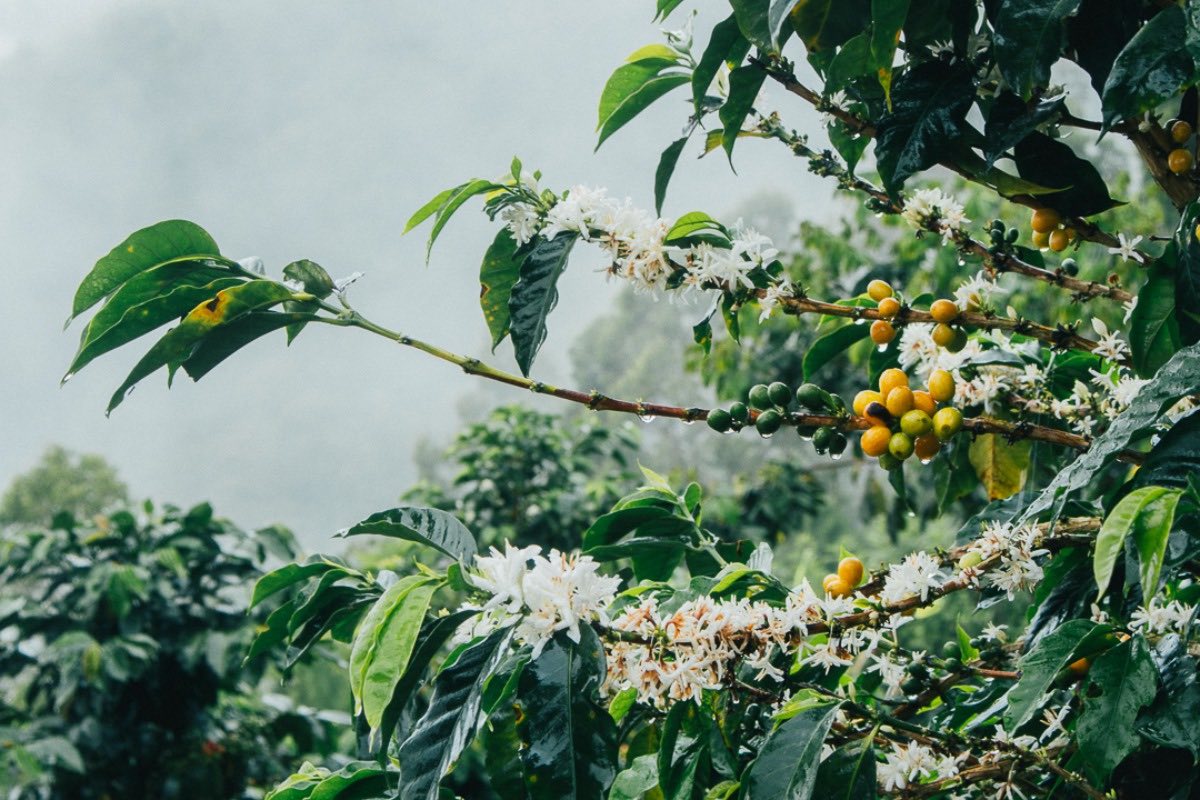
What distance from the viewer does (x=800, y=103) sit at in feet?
2.63

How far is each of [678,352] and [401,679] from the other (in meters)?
22.4

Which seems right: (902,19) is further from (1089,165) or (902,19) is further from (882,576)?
(882,576)

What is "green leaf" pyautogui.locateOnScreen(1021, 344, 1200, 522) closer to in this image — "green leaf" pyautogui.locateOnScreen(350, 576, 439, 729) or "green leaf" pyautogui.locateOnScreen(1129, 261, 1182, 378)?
"green leaf" pyautogui.locateOnScreen(1129, 261, 1182, 378)

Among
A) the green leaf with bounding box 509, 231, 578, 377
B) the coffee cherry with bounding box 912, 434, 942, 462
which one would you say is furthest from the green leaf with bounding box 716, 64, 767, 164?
the coffee cherry with bounding box 912, 434, 942, 462

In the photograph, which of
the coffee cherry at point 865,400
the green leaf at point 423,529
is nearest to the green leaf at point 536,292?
the green leaf at point 423,529

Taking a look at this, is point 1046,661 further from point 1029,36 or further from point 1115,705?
point 1029,36

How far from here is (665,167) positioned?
2.59ft

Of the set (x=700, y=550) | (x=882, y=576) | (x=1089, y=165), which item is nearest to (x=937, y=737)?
(x=882, y=576)

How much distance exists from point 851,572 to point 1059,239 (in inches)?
10.6

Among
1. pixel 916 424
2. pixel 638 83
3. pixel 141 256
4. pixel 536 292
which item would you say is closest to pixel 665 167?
pixel 638 83

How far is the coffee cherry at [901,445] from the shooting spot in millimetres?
690

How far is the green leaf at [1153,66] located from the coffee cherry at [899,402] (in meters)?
0.21

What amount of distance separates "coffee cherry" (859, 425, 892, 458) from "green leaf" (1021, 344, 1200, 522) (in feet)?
0.47

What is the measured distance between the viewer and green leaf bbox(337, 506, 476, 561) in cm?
62
